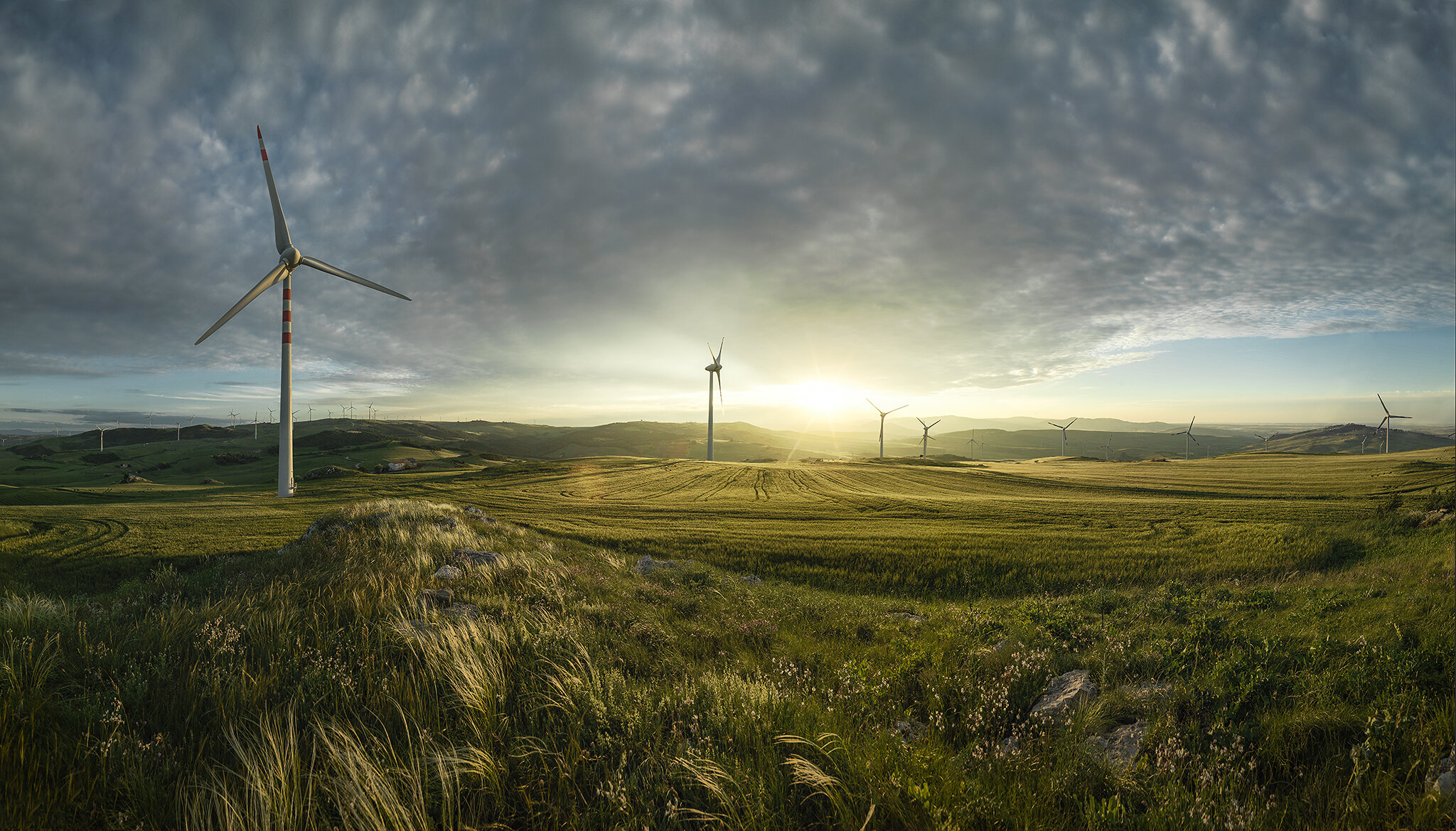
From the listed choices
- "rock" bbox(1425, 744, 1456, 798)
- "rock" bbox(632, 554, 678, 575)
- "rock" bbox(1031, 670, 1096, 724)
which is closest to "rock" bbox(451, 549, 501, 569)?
"rock" bbox(632, 554, 678, 575)

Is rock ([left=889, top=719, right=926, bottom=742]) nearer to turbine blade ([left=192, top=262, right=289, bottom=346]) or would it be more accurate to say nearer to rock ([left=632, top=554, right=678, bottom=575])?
rock ([left=632, top=554, right=678, bottom=575])

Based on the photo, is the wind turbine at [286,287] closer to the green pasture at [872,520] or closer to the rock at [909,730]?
the green pasture at [872,520]

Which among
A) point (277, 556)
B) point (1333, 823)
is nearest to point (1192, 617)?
point (1333, 823)

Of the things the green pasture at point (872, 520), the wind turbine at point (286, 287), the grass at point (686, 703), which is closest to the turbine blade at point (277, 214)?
the wind turbine at point (286, 287)

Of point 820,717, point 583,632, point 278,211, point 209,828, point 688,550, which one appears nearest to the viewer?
point 209,828

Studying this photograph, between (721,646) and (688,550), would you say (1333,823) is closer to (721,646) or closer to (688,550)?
(721,646)

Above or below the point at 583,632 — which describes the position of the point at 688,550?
below

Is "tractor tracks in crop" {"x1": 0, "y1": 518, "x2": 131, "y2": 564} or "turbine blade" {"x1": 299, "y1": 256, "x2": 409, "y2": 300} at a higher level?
"turbine blade" {"x1": 299, "y1": 256, "x2": 409, "y2": 300}
